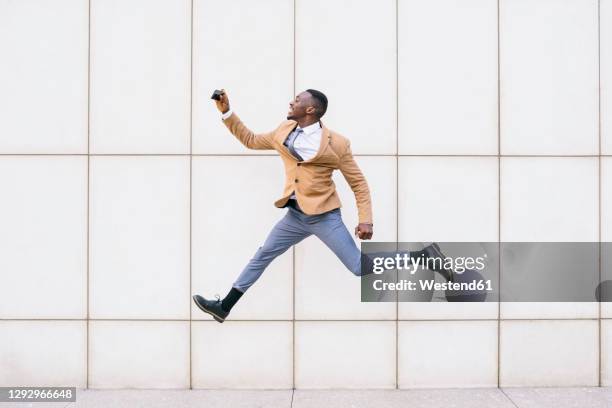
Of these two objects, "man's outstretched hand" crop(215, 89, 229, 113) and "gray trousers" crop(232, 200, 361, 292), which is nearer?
"man's outstretched hand" crop(215, 89, 229, 113)

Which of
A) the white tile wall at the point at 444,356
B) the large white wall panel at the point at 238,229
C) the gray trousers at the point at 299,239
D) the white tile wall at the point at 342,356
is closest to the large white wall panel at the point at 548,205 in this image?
the white tile wall at the point at 444,356

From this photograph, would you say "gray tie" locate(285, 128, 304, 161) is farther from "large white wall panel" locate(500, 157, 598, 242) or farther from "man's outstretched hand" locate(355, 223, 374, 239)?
"large white wall panel" locate(500, 157, 598, 242)

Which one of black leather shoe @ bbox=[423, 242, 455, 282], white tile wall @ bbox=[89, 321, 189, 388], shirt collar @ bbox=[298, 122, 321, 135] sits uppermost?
shirt collar @ bbox=[298, 122, 321, 135]

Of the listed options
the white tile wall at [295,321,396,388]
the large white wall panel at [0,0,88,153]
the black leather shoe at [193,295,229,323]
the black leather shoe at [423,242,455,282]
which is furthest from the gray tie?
the large white wall panel at [0,0,88,153]

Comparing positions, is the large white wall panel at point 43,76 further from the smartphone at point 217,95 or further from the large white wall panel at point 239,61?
the smartphone at point 217,95

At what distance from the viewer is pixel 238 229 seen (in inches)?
213

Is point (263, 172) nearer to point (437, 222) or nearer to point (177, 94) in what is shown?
point (177, 94)

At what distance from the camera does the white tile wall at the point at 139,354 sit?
5398mm

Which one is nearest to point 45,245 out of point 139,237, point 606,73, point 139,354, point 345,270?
point 139,237

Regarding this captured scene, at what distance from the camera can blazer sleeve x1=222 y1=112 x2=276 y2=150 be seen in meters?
4.82

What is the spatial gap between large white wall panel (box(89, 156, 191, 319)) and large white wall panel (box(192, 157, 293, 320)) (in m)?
0.15

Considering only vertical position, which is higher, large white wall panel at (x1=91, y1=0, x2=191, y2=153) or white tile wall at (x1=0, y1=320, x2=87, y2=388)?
large white wall panel at (x1=91, y1=0, x2=191, y2=153)

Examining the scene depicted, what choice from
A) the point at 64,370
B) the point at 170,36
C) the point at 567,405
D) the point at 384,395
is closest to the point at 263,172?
the point at 170,36

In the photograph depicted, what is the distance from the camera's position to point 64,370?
5.44m
